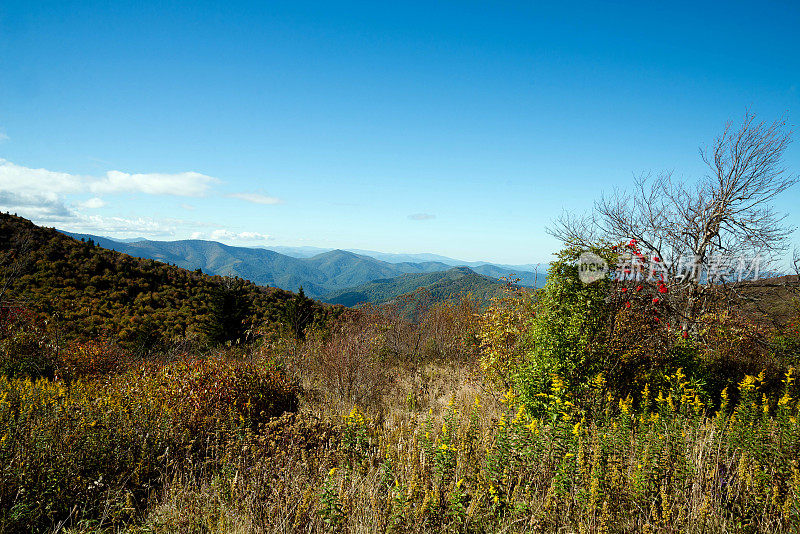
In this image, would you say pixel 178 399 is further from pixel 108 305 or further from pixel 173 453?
pixel 108 305

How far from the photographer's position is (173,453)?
345 cm

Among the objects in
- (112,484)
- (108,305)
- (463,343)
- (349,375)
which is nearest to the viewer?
(112,484)

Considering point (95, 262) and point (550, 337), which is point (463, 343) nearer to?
point (550, 337)

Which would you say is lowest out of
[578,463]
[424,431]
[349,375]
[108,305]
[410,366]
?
[108,305]

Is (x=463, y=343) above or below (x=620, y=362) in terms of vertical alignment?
below

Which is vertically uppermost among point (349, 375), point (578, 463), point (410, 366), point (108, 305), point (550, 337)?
point (550, 337)

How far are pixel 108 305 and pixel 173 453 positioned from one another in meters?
23.0

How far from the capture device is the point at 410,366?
9164 mm

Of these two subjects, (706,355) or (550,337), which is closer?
(550,337)

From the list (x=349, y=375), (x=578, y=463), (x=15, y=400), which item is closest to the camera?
(x=578, y=463)

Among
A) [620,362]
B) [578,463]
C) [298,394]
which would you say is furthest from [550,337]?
[298,394]

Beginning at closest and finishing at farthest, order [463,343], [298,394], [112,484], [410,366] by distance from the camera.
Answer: [112,484], [298,394], [410,366], [463,343]

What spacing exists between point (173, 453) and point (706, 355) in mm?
8801

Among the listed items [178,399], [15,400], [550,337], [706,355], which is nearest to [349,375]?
[178,399]
